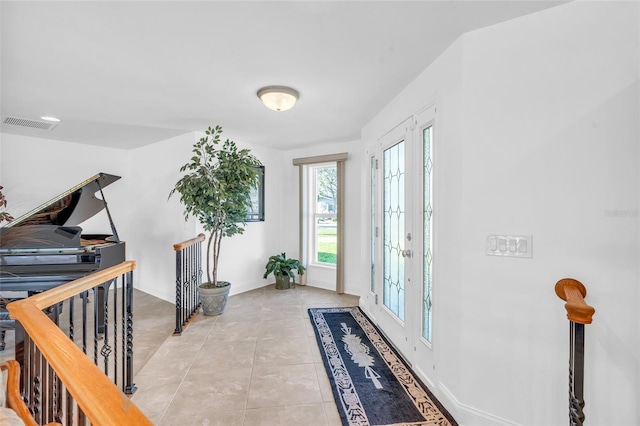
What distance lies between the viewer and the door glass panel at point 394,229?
272cm

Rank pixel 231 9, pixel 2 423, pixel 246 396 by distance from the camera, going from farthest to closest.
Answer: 1. pixel 246 396
2. pixel 231 9
3. pixel 2 423

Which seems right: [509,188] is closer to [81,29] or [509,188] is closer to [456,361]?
[456,361]

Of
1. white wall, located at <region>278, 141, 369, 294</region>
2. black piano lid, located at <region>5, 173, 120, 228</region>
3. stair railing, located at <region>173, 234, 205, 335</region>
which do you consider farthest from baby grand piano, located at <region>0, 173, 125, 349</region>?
white wall, located at <region>278, 141, 369, 294</region>

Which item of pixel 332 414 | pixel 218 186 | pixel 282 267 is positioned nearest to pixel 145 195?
pixel 218 186

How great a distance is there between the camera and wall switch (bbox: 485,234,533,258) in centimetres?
157

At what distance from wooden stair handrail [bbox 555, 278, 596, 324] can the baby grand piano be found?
318cm

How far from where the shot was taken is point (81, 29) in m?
1.70

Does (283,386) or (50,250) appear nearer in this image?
(283,386)

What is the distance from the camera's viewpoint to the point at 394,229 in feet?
9.45

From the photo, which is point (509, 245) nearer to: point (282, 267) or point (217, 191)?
point (217, 191)

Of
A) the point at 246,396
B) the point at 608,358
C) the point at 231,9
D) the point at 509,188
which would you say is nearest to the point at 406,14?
the point at 231,9

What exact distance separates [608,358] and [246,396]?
2.04 metres

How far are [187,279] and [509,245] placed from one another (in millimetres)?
3152

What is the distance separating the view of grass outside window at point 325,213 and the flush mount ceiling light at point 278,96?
7.04 ft
